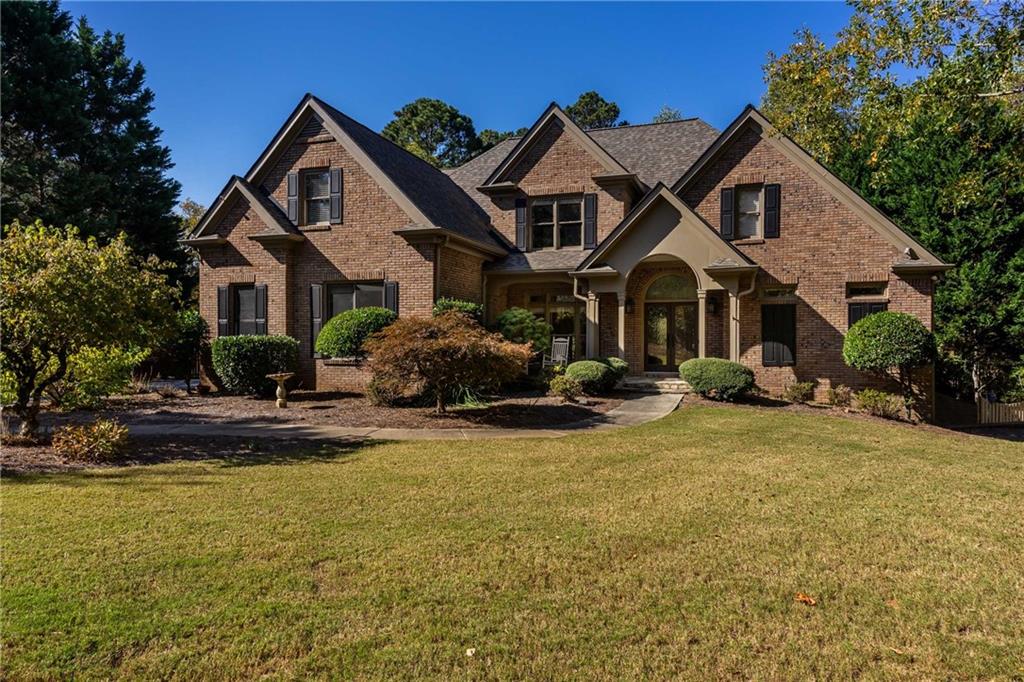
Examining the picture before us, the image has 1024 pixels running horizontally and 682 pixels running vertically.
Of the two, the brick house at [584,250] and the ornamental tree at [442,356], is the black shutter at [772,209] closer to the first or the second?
the brick house at [584,250]

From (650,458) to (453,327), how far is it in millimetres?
4919

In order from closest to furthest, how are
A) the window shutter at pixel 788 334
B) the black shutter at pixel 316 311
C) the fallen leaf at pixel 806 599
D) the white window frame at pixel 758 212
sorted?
the fallen leaf at pixel 806 599
the window shutter at pixel 788 334
the white window frame at pixel 758 212
the black shutter at pixel 316 311

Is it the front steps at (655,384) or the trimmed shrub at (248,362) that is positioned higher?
the trimmed shrub at (248,362)

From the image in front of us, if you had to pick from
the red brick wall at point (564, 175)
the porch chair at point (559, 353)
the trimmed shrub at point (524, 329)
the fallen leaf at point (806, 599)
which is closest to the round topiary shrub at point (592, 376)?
the trimmed shrub at point (524, 329)

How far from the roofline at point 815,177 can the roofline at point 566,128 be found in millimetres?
2284

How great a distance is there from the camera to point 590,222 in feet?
57.5

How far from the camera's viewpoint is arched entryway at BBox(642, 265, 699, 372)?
54.1 ft

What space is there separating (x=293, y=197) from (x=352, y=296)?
11.6 ft

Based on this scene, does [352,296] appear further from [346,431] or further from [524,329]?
[346,431]

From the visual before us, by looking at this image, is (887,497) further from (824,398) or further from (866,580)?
(824,398)

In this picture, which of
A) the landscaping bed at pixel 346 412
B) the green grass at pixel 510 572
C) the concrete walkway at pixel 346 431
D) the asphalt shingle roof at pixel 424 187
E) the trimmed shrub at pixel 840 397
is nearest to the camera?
the green grass at pixel 510 572

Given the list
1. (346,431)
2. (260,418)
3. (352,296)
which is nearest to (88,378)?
(260,418)

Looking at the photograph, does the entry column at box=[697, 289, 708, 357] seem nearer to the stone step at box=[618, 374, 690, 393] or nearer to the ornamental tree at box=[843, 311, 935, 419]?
the stone step at box=[618, 374, 690, 393]

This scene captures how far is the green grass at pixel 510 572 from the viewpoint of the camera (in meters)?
3.02
